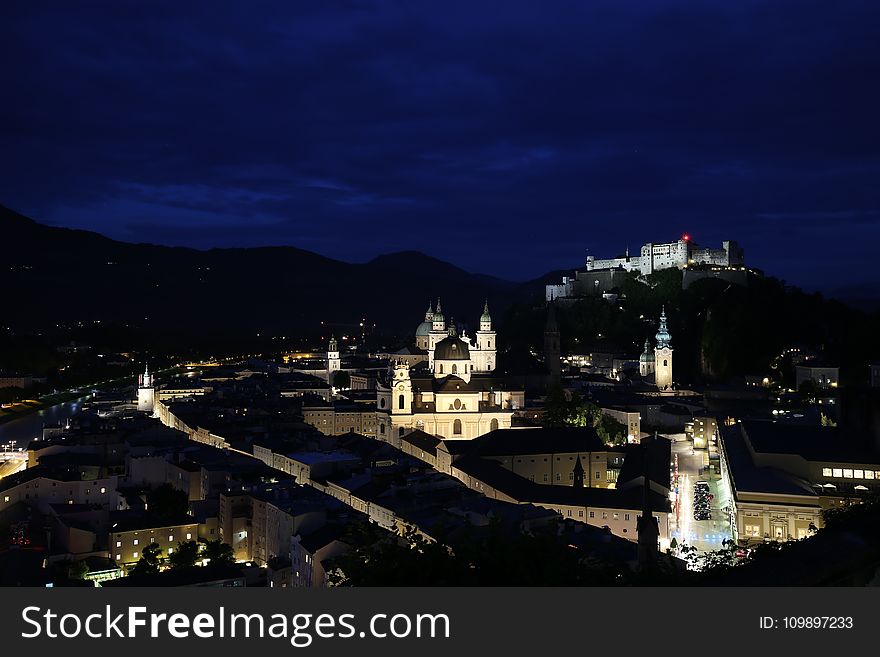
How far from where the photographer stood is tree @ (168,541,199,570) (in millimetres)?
18828

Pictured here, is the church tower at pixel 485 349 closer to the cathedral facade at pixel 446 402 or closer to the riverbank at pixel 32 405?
the cathedral facade at pixel 446 402

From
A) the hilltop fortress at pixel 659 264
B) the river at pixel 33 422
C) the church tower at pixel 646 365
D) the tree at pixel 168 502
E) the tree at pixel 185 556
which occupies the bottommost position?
the tree at pixel 185 556

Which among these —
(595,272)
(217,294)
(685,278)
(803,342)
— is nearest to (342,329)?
(217,294)

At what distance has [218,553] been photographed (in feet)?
64.5

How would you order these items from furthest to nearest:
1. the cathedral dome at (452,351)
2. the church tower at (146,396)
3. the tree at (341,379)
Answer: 1. the tree at (341,379)
2. the church tower at (146,396)
3. the cathedral dome at (452,351)

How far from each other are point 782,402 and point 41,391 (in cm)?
5384

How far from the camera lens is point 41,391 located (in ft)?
215

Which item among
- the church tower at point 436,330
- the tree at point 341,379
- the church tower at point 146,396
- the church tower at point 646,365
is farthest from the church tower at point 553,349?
the church tower at point 146,396

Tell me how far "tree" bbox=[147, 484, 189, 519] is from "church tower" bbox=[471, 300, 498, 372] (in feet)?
81.1

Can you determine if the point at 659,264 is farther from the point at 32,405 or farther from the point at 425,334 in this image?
the point at 32,405

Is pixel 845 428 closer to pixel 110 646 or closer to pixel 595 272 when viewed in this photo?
pixel 110 646

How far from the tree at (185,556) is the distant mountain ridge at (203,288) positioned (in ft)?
352

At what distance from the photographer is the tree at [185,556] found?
61.8ft

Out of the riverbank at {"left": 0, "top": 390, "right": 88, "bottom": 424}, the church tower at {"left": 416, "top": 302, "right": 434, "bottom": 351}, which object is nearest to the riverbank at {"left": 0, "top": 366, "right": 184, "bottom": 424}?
the riverbank at {"left": 0, "top": 390, "right": 88, "bottom": 424}
